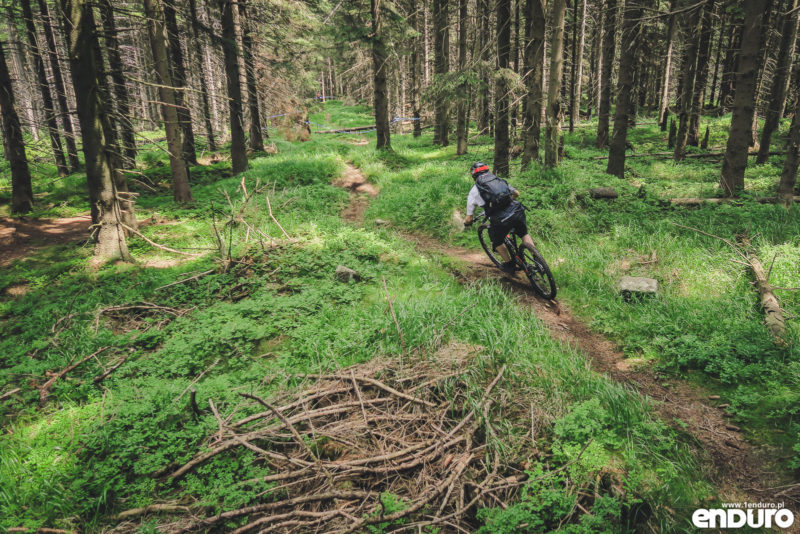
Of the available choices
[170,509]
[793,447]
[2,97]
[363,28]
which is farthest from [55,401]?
[363,28]

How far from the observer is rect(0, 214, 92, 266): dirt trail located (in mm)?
9352

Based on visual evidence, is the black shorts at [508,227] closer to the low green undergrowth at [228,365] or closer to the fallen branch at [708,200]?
the low green undergrowth at [228,365]

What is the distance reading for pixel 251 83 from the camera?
18578mm

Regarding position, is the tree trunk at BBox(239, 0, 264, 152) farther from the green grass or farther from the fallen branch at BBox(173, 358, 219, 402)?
the fallen branch at BBox(173, 358, 219, 402)

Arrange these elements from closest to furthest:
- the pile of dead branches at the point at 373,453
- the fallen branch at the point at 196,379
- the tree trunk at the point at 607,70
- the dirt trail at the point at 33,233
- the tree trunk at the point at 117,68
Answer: the pile of dead branches at the point at 373,453
the fallen branch at the point at 196,379
the tree trunk at the point at 117,68
the dirt trail at the point at 33,233
the tree trunk at the point at 607,70

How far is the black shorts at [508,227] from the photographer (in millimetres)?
6918

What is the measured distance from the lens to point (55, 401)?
4.39m

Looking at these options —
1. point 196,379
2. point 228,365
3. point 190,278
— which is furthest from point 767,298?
point 190,278

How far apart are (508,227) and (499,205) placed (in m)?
0.45

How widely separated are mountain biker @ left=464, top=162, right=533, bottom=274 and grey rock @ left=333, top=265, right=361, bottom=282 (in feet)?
8.51

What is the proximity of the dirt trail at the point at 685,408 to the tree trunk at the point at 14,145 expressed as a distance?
1400 cm

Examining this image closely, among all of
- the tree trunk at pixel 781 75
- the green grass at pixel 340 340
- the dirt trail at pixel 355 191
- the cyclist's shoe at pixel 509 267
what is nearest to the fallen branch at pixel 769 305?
the green grass at pixel 340 340

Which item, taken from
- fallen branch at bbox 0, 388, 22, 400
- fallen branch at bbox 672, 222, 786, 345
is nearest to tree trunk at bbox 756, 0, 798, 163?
fallen branch at bbox 672, 222, 786, 345

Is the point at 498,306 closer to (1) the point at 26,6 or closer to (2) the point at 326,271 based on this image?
(2) the point at 326,271
